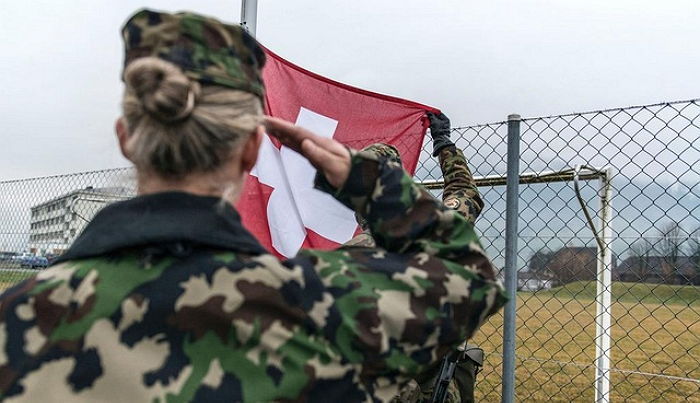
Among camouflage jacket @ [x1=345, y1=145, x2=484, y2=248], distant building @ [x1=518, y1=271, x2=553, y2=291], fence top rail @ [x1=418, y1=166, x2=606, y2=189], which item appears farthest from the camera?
distant building @ [x1=518, y1=271, x2=553, y2=291]

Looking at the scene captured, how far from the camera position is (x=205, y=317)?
99 cm

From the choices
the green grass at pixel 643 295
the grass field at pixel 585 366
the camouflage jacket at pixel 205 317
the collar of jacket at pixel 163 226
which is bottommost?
the grass field at pixel 585 366

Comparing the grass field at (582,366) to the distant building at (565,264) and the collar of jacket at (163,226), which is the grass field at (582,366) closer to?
the distant building at (565,264)

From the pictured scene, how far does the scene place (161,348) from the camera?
982 millimetres

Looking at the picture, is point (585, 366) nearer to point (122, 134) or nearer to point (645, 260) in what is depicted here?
point (645, 260)

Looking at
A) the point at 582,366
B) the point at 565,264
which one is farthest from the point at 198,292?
the point at 582,366

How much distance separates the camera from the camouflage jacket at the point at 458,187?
2359 millimetres

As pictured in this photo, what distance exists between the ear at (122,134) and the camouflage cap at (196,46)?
0.35ft

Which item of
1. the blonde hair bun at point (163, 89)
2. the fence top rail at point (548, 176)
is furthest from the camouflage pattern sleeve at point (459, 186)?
the blonde hair bun at point (163, 89)

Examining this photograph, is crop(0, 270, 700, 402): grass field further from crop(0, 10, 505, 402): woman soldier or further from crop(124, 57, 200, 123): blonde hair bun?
crop(124, 57, 200, 123): blonde hair bun

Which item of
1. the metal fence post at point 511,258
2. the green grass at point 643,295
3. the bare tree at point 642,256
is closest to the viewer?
the metal fence post at point 511,258

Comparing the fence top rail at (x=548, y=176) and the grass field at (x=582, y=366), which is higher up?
the fence top rail at (x=548, y=176)

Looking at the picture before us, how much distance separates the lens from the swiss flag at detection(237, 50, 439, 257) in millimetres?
2873

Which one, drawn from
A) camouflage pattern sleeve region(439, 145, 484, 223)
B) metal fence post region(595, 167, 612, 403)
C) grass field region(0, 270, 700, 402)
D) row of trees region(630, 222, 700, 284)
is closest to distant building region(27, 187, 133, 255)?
camouflage pattern sleeve region(439, 145, 484, 223)
